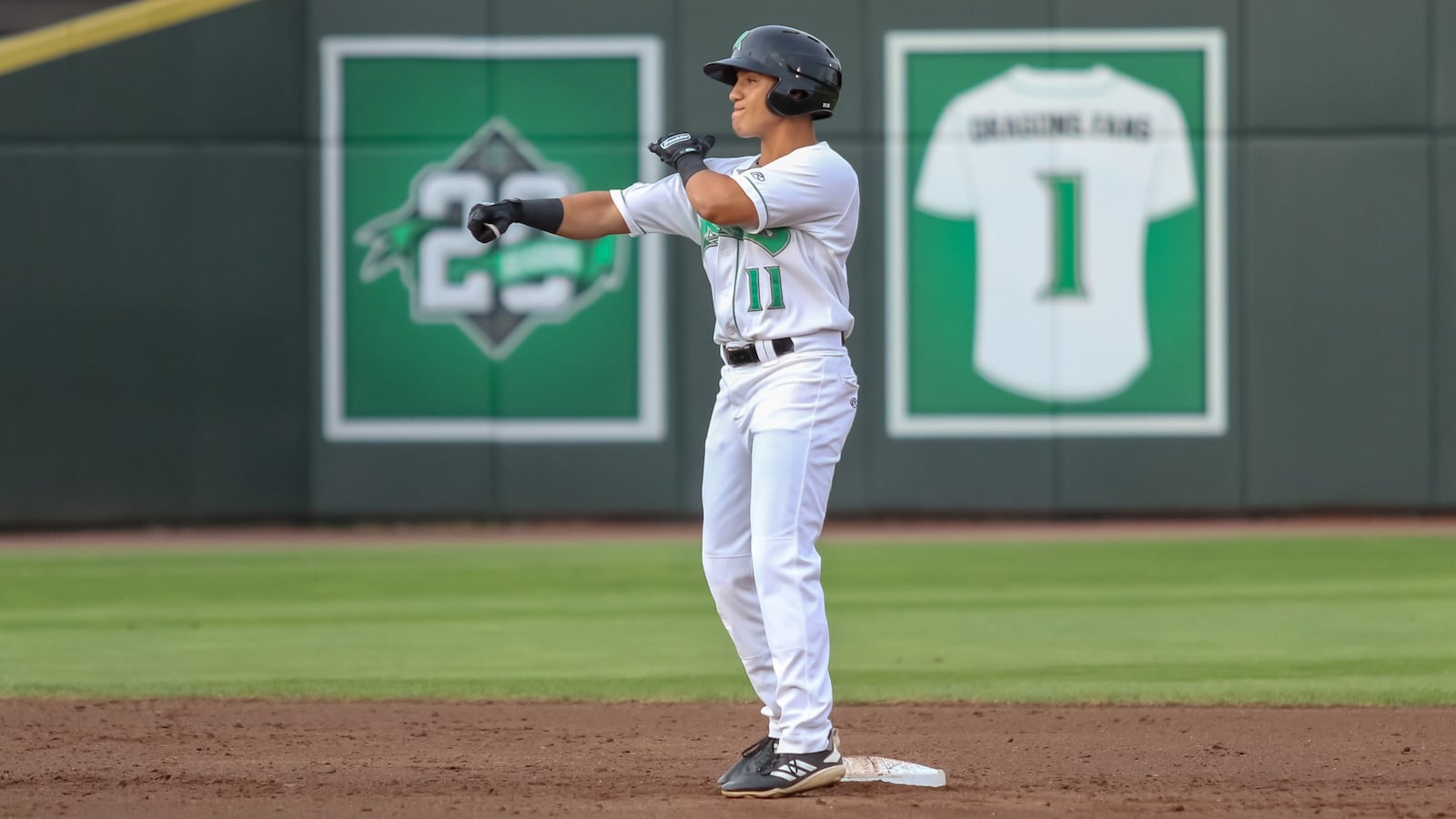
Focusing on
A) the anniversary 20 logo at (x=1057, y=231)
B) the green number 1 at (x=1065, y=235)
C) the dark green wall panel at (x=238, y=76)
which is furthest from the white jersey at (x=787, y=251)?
the dark green wall panel at (x=238, y=76)

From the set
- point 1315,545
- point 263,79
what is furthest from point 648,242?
point 1315,545

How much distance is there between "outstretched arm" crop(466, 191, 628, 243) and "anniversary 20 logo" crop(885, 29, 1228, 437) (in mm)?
8403

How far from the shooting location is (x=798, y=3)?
1282 centimetres

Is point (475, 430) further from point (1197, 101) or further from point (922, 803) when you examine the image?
point (922, 803)

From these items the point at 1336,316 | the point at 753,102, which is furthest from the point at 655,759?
the point at 1336,316

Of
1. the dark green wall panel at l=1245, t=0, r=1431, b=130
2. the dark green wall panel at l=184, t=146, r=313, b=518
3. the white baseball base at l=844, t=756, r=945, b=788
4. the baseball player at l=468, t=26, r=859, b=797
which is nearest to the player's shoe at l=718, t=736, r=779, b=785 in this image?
the baseball player at l=468, t=26, r=859, b=797

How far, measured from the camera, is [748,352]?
431 centimetres

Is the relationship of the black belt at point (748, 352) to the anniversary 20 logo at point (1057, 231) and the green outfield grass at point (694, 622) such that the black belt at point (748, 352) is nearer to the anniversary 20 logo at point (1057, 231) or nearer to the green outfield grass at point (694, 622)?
the green outfield grass at point (694, 622)

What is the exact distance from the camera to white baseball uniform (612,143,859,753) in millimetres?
4207

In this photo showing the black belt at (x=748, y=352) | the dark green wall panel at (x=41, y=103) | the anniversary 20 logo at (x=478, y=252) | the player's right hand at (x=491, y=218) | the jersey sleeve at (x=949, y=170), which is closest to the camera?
the black belt at (x=748, y=352)

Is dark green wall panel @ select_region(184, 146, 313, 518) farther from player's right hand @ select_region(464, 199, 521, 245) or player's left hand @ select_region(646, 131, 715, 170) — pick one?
player's left hand @ select_region(646, 131, 715, 170)

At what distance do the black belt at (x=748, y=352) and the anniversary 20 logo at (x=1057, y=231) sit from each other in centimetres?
855

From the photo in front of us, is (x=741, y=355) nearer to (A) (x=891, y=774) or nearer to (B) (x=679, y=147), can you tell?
(B) (x=679, y=147)

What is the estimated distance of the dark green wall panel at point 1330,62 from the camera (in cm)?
1283
